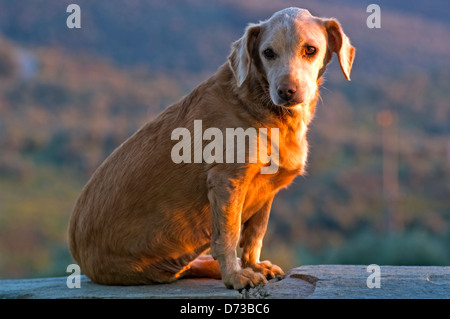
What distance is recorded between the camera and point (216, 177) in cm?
532

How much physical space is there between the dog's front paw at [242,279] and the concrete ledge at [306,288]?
54 millimetres

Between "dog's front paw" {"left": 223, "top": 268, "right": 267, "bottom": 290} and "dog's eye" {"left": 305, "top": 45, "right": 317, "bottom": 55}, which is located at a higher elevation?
"dog's eye" {"left": 305, "top": 45, "right": 317, "bottom": 55}

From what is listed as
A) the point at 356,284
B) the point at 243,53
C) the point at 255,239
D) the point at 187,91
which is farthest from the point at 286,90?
the point at 187,91

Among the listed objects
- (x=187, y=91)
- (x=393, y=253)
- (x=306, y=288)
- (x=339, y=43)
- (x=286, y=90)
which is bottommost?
(x=393, y=253)

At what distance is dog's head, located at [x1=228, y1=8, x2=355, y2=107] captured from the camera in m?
5.14

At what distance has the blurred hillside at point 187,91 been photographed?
26.8 meters

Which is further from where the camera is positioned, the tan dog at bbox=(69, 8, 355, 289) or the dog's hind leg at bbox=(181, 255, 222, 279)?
the dog's hind leg at bbox=(181, 255, 222, 279)

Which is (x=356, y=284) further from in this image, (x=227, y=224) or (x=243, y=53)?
(x=243, y=53)

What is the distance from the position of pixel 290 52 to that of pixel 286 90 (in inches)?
14.4

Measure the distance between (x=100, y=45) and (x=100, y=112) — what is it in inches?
557

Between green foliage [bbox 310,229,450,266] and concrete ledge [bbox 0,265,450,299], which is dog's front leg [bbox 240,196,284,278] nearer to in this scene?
concrete ledge [bbox 0,265,450,299]

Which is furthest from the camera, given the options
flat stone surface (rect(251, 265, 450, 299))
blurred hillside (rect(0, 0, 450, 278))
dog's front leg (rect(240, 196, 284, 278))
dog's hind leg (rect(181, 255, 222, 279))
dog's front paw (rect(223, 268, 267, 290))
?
blurred hillside (rect(0, 0, 450, 278))

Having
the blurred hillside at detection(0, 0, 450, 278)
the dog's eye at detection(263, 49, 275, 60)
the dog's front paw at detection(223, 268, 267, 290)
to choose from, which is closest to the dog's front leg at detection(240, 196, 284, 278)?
the dog's front paw at detection(223, 268, 267, 290)

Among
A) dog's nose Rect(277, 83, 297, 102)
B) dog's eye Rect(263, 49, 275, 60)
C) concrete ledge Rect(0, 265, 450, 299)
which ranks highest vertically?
dog's eye Rect(263, 49, 275, 60)
